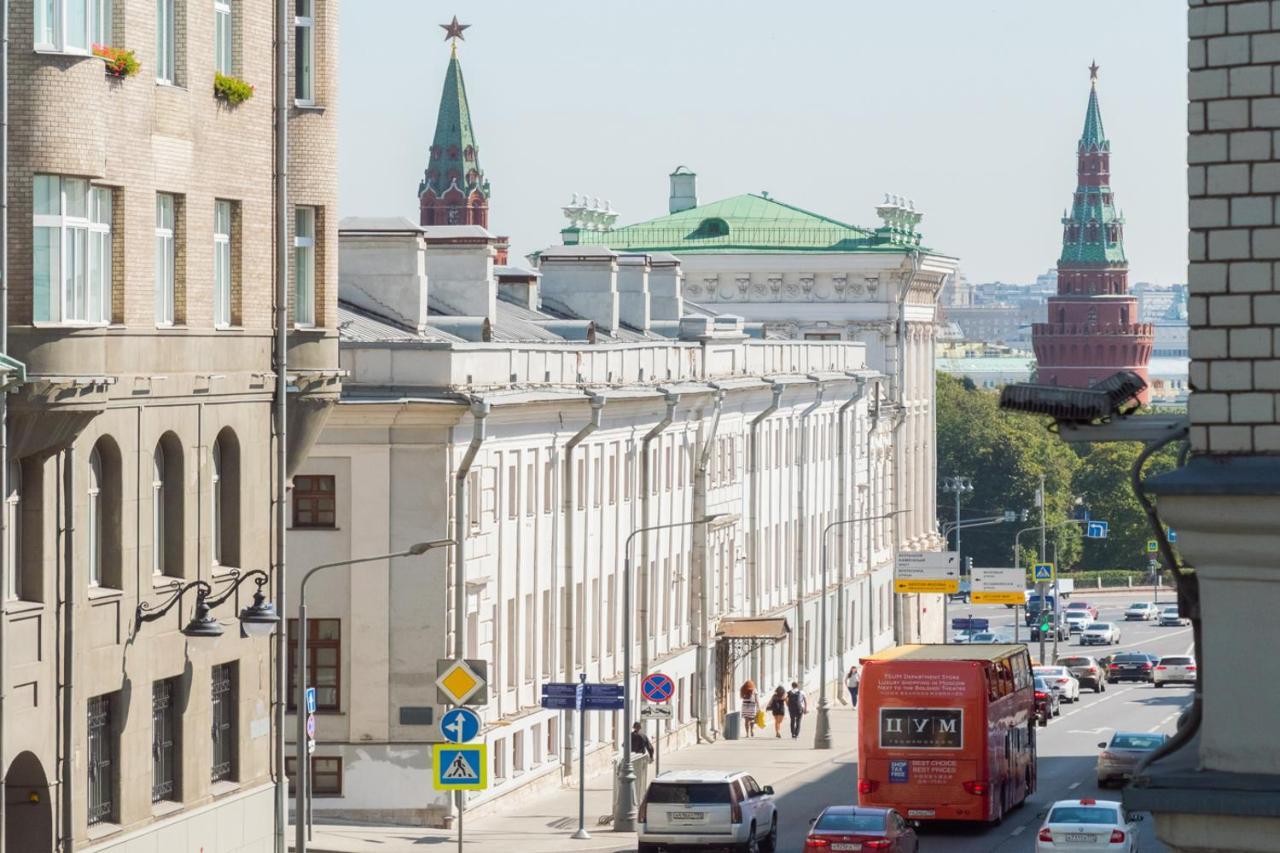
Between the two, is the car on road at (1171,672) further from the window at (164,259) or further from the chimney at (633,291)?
the window at (164,259)

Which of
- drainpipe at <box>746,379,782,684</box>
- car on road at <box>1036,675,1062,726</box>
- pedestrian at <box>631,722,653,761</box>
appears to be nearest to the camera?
pedestrian at <box>631,722,653,761</box>

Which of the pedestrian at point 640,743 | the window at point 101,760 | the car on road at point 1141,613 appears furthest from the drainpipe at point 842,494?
the car on road at point 1141,613

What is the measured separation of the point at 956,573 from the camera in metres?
104

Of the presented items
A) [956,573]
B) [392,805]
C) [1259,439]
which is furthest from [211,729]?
[956,573]

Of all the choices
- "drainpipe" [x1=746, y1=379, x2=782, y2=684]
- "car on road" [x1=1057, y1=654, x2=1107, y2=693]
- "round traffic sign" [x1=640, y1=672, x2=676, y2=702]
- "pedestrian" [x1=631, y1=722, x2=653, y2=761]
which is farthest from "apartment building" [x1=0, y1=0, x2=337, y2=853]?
"car on road" [x1=1057, y1=654, x2=1107, y2=693]

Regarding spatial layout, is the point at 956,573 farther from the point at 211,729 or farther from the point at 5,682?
the point at 5,682

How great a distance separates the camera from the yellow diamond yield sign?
135 feet

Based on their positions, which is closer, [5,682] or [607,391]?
[5,682]

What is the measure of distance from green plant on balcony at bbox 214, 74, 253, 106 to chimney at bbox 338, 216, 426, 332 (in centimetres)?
2174

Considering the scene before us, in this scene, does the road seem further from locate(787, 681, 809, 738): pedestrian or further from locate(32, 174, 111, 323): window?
locate(32, 174, 111, 323): window

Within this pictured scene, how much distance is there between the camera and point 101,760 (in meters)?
34.0

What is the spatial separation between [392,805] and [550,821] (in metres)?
3.81

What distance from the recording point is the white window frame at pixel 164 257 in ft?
115

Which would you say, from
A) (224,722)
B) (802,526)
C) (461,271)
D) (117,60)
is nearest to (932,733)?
(224,722)
